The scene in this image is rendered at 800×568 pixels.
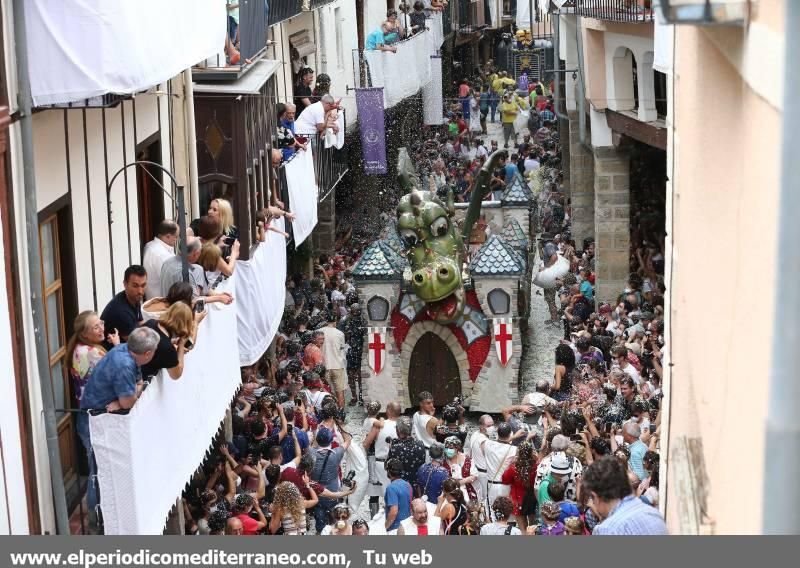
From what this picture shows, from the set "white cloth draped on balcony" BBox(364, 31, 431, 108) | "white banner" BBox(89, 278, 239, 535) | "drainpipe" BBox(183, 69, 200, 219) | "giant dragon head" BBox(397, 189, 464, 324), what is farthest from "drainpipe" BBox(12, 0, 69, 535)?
"white cloth draped on balcony" BBox(364, 31, 431, 108)

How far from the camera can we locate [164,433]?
10.1m

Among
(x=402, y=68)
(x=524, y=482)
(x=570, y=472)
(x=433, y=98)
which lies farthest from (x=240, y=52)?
(x=433, y=98)

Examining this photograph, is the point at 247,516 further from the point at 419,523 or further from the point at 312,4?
the point at 312,4

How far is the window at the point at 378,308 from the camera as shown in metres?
20.7

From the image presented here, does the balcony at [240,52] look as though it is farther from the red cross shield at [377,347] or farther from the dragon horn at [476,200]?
the dragon horn at [476,200]

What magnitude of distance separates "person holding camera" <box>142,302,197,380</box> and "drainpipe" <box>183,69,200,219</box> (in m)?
5.37

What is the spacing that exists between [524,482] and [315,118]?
11353 mm

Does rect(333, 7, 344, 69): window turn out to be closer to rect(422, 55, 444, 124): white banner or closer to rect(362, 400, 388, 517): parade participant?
rect(422, 55, 444, 124): white banner

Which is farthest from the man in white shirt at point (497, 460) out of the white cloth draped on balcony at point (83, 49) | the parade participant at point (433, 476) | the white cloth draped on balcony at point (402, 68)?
the white cloth draped on balcony at point (402, 68)

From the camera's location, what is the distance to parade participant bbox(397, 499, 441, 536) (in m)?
11.7

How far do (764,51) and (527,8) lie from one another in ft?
160

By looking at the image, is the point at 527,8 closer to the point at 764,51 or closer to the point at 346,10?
the point at 346,10

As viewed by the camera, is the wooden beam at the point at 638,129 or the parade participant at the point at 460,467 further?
the wooden beam at the point at 638,129

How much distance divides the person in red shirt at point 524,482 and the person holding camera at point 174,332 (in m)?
4.24
